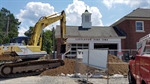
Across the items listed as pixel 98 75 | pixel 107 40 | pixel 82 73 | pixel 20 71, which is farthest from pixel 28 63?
pixel 107 40

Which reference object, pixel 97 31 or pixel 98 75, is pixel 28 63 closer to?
pixel 98 75

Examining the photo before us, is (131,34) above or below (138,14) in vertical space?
below

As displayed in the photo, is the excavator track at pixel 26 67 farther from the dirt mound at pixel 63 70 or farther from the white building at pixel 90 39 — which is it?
the white building at pixel 90 39

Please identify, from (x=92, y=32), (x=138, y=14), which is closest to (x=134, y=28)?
(x=138, y=14)

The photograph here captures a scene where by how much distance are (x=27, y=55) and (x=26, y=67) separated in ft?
3.94

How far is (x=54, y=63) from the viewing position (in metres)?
17.1

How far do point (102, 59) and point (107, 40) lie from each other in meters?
17.9

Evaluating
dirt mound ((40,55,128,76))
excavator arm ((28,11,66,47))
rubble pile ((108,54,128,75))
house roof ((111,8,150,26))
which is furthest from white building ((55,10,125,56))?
rubble pile ((108,54,128,75))

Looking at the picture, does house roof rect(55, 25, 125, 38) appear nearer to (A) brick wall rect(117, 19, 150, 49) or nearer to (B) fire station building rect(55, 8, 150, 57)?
(B) fire station building rect(55, 8, 150, 57)

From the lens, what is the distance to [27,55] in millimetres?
15078

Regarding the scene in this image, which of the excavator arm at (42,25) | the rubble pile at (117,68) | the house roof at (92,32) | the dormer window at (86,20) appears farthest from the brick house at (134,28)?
the excavator arm at (42,25)

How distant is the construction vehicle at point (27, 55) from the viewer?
573 inches

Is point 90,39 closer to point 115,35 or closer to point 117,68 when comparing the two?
point 115,35

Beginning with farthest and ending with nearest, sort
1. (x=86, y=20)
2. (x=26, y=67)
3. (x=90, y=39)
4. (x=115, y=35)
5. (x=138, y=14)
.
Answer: (x=86, y=20) < (x=138, y=14) < (x=115, y=35) < (x=90, y=39) < (x=26, y=67)
